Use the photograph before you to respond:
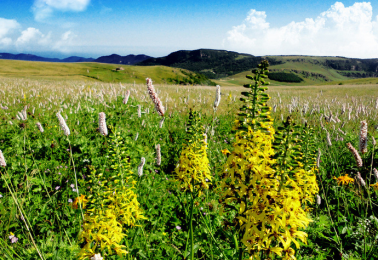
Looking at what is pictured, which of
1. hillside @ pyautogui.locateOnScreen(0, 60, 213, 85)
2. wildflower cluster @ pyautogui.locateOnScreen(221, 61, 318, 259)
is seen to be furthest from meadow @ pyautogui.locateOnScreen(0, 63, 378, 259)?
hillside @ pyautogui.locateOnScreen(0, 60, 213, 85)

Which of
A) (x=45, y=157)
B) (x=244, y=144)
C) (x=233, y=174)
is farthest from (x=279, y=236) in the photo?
(x=45, y=157)

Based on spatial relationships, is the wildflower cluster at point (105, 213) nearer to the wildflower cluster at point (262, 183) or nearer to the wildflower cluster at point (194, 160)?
the wildflower cluster at point (194, 160)

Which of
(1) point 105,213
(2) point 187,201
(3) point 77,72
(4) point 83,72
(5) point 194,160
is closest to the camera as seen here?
(1) point 105,213

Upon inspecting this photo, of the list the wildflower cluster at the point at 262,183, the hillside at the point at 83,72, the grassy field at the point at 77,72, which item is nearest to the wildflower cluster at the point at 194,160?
the wildflower cluster at the point at 262,183

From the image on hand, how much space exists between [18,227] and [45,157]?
1.77 m

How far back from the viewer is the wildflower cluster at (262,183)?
1822 millimetres

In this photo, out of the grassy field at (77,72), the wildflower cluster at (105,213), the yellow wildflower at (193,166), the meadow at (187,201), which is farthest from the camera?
the grassy field at (77,72)

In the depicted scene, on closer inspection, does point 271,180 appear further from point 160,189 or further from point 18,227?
point 18,227

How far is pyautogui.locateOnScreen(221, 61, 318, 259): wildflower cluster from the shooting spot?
1822 millimetres

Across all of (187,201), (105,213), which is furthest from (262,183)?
(187,201)

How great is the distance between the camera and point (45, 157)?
4.79 m

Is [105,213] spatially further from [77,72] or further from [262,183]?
[77,72]

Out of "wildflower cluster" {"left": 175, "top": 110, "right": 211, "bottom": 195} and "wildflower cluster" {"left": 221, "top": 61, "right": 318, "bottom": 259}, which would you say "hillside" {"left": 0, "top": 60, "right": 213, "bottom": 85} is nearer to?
"wildflower cluster" {"left": 175, "top": 110, "right": 211, "bottom": 195}

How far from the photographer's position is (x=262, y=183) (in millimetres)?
1922
